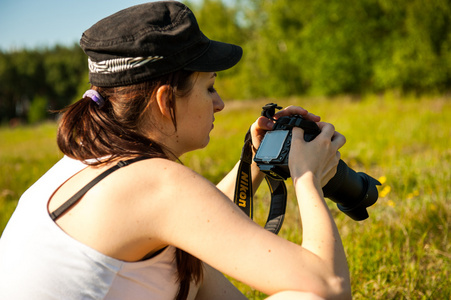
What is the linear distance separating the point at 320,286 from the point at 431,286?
3.78 feet

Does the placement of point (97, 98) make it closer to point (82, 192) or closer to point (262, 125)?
point (82, 192)

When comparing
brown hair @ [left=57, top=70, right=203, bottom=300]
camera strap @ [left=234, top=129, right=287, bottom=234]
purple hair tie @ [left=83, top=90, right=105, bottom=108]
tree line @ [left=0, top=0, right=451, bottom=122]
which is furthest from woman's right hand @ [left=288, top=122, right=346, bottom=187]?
tree line @ [left=0, top=0, right=451, bottom=122]

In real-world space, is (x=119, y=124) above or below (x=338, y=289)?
above

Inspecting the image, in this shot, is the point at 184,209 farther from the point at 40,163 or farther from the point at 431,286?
the point at 40,163

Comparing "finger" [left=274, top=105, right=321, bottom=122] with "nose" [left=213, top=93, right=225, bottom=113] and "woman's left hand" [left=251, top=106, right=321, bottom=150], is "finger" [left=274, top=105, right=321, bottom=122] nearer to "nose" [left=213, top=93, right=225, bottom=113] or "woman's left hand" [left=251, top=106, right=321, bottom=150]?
"woman's left hand" [left=251, top=106, right=321, bottom=150]

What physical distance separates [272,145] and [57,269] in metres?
0.68

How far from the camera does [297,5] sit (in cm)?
2348

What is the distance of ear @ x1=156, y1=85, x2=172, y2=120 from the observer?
50.1 inches

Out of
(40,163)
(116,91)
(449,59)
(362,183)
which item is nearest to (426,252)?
(362,183)

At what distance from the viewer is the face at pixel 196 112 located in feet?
4.40

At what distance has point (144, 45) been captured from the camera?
1225mm

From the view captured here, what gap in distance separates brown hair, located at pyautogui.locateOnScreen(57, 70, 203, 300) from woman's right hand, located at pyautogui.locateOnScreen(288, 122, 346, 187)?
0.35 metres

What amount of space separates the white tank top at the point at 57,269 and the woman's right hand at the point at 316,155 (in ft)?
1.46

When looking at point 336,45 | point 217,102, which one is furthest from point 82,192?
point 336,45
